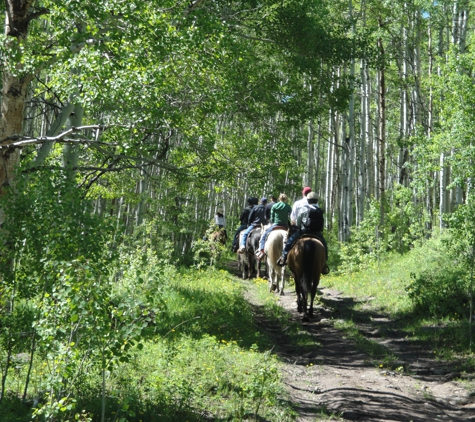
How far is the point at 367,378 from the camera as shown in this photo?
299 inches

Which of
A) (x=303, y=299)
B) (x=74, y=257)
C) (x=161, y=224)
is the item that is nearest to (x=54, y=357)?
(x=74, y=257)

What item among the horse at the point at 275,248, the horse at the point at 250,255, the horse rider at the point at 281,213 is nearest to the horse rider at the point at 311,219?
the horse at the point at 275,248

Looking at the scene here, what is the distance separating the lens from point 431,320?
35.3 feet

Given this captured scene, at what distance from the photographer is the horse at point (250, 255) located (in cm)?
1722

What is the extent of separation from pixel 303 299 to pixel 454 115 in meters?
5.22

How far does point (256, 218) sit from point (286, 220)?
10.6 ft

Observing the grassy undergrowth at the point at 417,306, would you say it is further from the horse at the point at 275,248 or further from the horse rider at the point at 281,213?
the horse rider at the point at 281,213

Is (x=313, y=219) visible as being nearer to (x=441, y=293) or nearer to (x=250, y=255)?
(x=441, y=293)

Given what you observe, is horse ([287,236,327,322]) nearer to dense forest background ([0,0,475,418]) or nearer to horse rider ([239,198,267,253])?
dense forest background ([0,0,475,418])

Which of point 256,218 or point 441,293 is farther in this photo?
point 256,218

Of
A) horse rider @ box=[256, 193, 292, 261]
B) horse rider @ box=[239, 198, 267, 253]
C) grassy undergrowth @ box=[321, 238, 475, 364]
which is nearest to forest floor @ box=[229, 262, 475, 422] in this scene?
grassy undergrowth @ box=[321, 238, 475, 364]

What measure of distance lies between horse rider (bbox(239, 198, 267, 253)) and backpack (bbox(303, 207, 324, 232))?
5589 millimetres

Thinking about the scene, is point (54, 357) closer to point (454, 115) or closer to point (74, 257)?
point (74, 257)

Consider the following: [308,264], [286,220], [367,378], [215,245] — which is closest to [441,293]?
[308,264]
